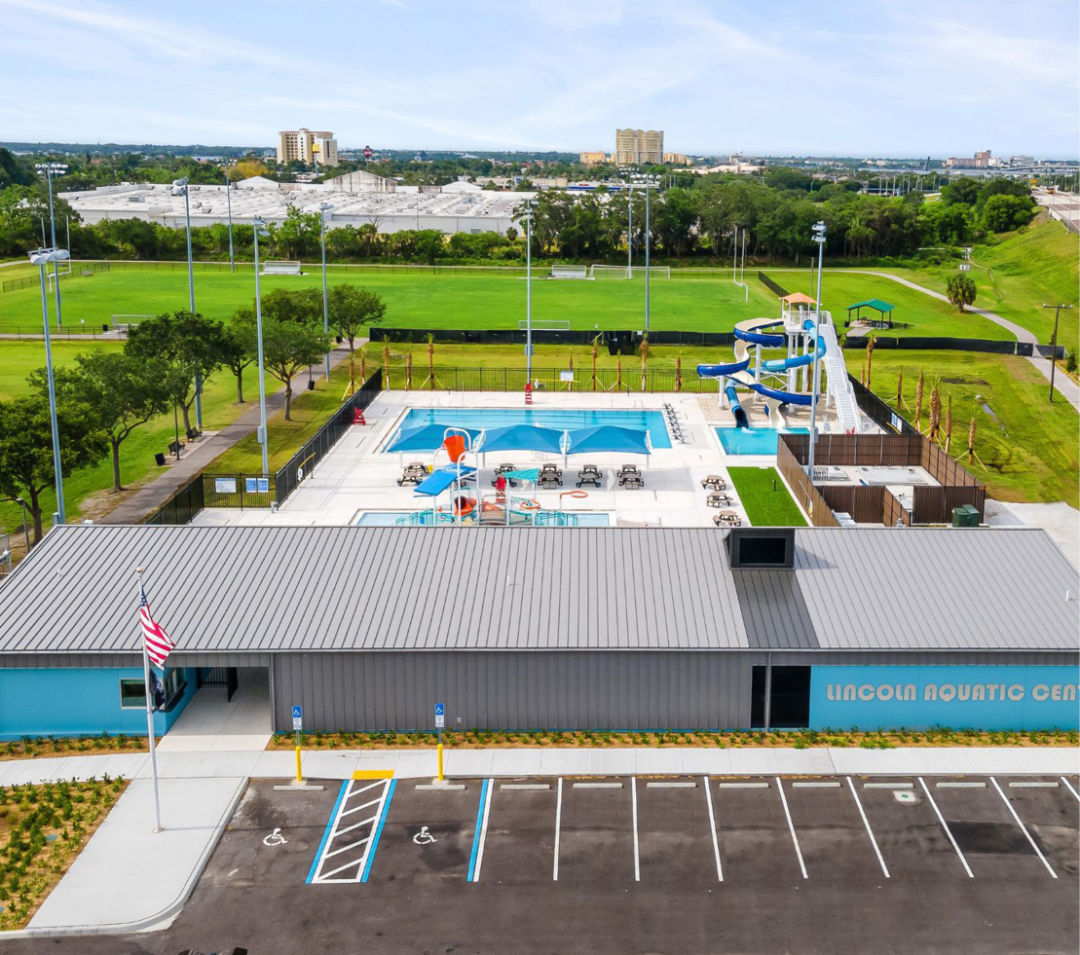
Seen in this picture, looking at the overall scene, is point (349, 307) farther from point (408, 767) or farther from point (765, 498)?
point (408, 767)

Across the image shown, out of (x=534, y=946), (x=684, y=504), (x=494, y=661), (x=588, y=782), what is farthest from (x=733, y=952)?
(x=684, y=504)

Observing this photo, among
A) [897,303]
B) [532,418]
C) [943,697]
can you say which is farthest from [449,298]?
[943,697]

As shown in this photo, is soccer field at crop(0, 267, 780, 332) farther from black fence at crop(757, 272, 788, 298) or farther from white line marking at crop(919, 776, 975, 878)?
→ white line marking at crop(919, 776, 975, 878)

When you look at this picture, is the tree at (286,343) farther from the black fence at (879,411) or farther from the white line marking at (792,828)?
the white line marking at (792,828)

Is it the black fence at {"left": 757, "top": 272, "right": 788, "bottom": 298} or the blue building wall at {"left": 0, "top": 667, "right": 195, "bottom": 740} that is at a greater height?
the black fence at {"left": 757, "top": 272, "right": 788, "bottom": 298}

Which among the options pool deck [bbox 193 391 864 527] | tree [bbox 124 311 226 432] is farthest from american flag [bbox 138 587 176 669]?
tree [bbox 124 311 226 432]

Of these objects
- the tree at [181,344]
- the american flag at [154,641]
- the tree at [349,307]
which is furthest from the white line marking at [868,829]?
the tree at [349,307]
